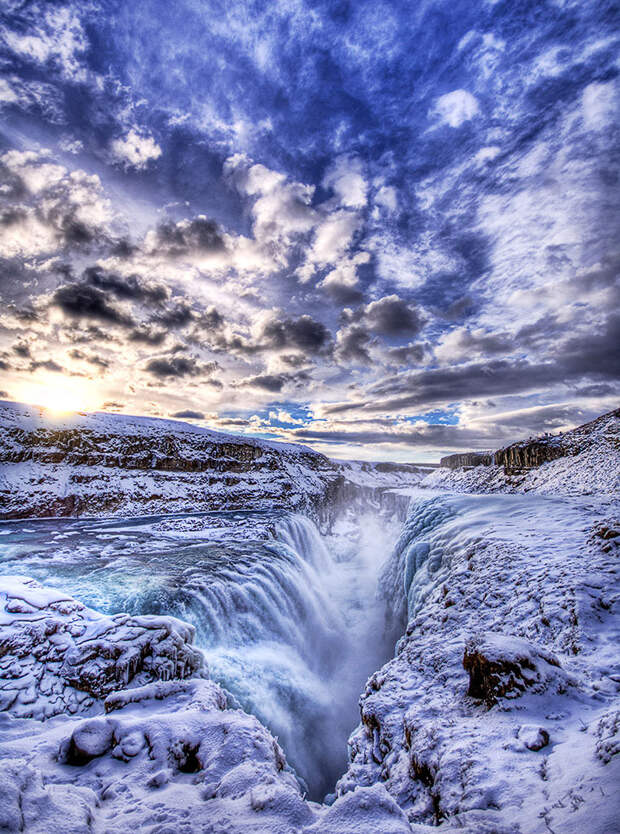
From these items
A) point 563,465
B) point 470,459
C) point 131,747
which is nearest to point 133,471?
point 131,747

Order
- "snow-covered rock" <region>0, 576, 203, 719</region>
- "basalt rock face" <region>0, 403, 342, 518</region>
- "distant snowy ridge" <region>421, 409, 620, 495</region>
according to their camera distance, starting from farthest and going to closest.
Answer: "basalt rock face" <region>0, 403, 342, 518</region> → "distant snowy ridge" <region>421, 409, 620, 495</region> → "snow-covered rock" <region>0, 576, 203, 719</region>

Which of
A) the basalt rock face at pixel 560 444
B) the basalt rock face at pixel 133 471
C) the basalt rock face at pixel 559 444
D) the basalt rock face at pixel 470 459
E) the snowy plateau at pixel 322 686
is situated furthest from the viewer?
the basalt rock face at pixel 470 459

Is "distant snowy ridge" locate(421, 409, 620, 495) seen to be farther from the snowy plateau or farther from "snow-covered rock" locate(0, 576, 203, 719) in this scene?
"snow-covered rock" locate(0, 576, 203, 719)

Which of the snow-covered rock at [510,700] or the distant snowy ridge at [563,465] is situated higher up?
the distant snowy ridge at [563,465]

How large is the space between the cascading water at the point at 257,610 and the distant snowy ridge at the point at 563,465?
15.6 metres

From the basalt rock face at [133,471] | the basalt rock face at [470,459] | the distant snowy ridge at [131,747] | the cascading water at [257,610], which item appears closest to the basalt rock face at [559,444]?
the basalt rock face at [470,459]

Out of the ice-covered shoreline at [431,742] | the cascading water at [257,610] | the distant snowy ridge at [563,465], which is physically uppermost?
the distant snowy ridge at [563,465]

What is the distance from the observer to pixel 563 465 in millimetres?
27094

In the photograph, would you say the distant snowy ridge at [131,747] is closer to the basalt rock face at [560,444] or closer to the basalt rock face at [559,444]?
the basalt rock face at [559,444]

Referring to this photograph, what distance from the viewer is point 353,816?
7.59 ft

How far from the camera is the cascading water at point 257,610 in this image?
897 cm

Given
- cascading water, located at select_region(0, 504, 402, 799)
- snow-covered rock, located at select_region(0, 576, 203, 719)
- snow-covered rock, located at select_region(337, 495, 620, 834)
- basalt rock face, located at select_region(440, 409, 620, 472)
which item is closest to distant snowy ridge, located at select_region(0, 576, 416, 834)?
snow-covered rock, located at select_region(0, 576, 203, 719)

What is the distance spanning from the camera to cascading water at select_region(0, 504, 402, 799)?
29.4 ft

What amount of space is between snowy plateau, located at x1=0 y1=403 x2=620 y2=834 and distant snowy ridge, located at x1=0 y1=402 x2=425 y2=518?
829 inches
